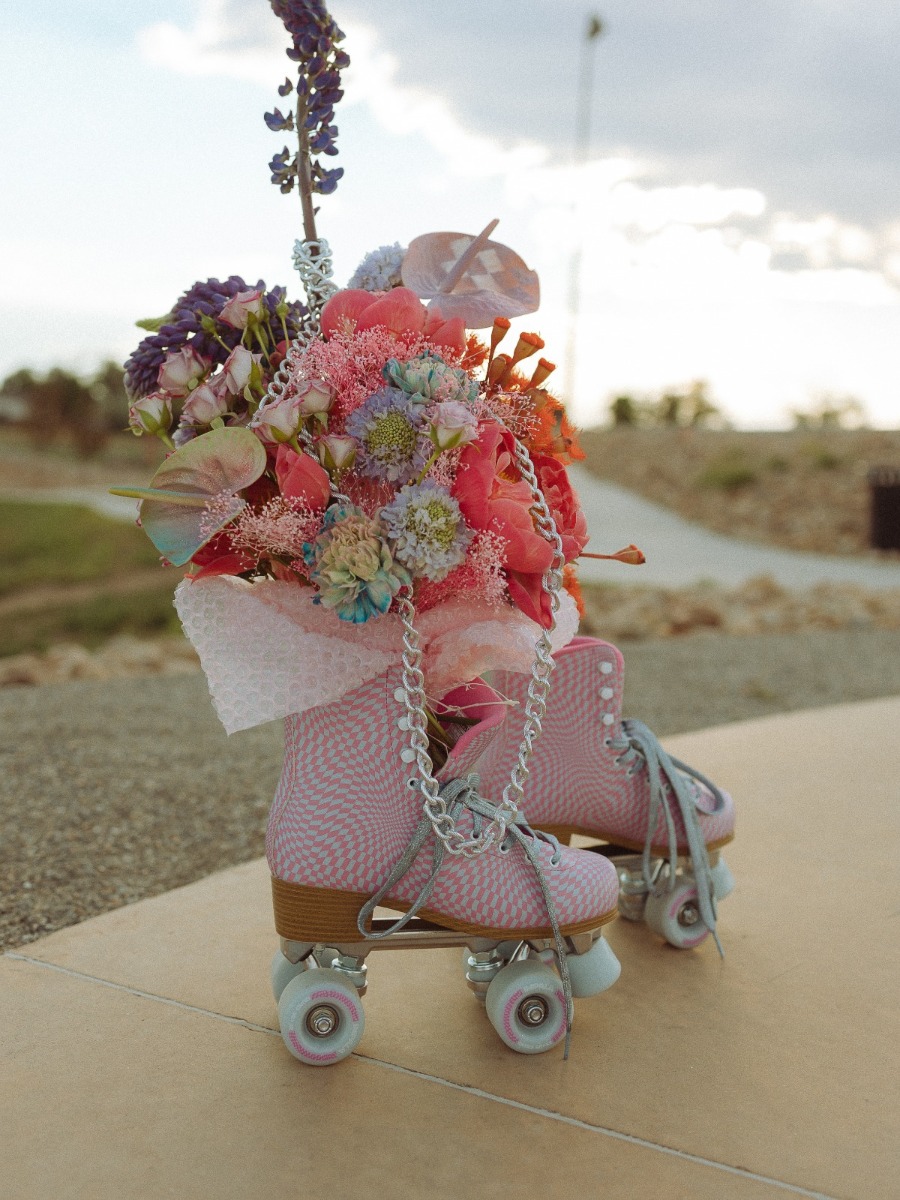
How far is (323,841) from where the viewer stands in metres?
1.40

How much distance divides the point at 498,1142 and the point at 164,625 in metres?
8.49

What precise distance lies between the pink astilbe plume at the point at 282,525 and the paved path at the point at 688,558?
782 cm

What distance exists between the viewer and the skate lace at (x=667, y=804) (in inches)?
69.1

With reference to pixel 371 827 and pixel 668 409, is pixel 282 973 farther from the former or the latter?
pixel 668 409

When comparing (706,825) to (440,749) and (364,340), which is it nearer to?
(440,749)

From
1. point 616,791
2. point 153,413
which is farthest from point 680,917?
point 153,413

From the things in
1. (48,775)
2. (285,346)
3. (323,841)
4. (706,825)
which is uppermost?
(285,346)

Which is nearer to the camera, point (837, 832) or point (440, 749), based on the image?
point (440, 749)

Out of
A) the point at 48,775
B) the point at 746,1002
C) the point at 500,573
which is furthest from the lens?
the point at 48,775

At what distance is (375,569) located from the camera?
126cm

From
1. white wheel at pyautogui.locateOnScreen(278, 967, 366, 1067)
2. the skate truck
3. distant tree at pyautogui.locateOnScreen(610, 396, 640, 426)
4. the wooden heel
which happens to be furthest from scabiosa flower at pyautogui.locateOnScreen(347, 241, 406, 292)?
distant tree at pyautogui.locateOnScreen(610, 396, 640, 426)

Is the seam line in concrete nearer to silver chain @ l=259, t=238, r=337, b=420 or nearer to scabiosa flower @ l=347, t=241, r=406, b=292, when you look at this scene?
silver chain @ l=259, t=238, r=337, b=420

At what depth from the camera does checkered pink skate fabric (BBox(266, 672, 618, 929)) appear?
4.61 feet

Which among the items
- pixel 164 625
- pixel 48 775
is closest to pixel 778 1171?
pixel 48 775
